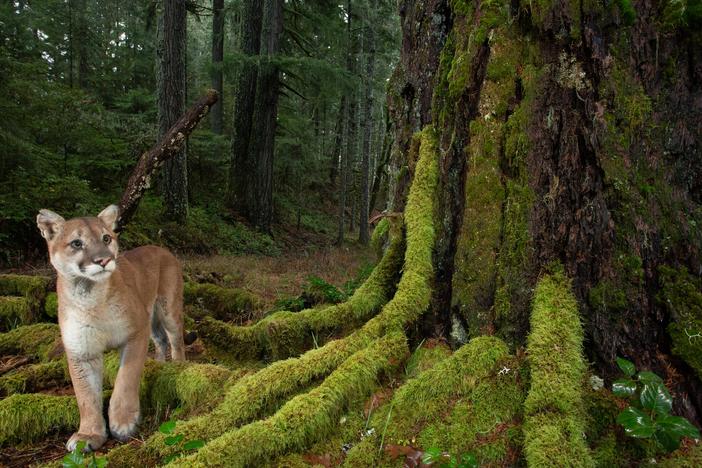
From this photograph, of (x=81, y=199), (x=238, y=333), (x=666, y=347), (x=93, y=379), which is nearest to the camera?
(x=666, y=347)

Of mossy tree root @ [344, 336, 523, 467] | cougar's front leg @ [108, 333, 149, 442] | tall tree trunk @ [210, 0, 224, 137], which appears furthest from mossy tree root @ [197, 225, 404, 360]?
tall tree trunk @ [210, 0, 224, 137]

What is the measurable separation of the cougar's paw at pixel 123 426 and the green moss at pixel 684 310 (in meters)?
3.53

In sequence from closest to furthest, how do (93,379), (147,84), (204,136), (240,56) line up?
(93,379), (240,56), (204,136), (147,84)

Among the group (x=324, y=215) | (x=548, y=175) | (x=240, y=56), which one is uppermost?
(x=240, y=56)

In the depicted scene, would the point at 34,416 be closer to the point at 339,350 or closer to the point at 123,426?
the point at 123,426

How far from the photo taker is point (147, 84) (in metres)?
24.8

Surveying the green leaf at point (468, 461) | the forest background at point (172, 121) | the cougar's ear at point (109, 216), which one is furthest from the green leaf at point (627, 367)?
the forest background at point (172, 121)

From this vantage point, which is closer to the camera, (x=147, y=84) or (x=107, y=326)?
(x=107, y=326)

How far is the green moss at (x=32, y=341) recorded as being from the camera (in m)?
4.78

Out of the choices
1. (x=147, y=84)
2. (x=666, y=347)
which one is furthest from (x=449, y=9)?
(x=147, y=84)

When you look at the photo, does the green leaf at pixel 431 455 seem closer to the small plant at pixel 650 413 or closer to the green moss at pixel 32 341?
the small plant at pixel 650 413

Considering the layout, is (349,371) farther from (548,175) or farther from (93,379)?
(93,379)

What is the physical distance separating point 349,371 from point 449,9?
268 centimetres

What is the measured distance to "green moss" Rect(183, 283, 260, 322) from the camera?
6.53 metres
